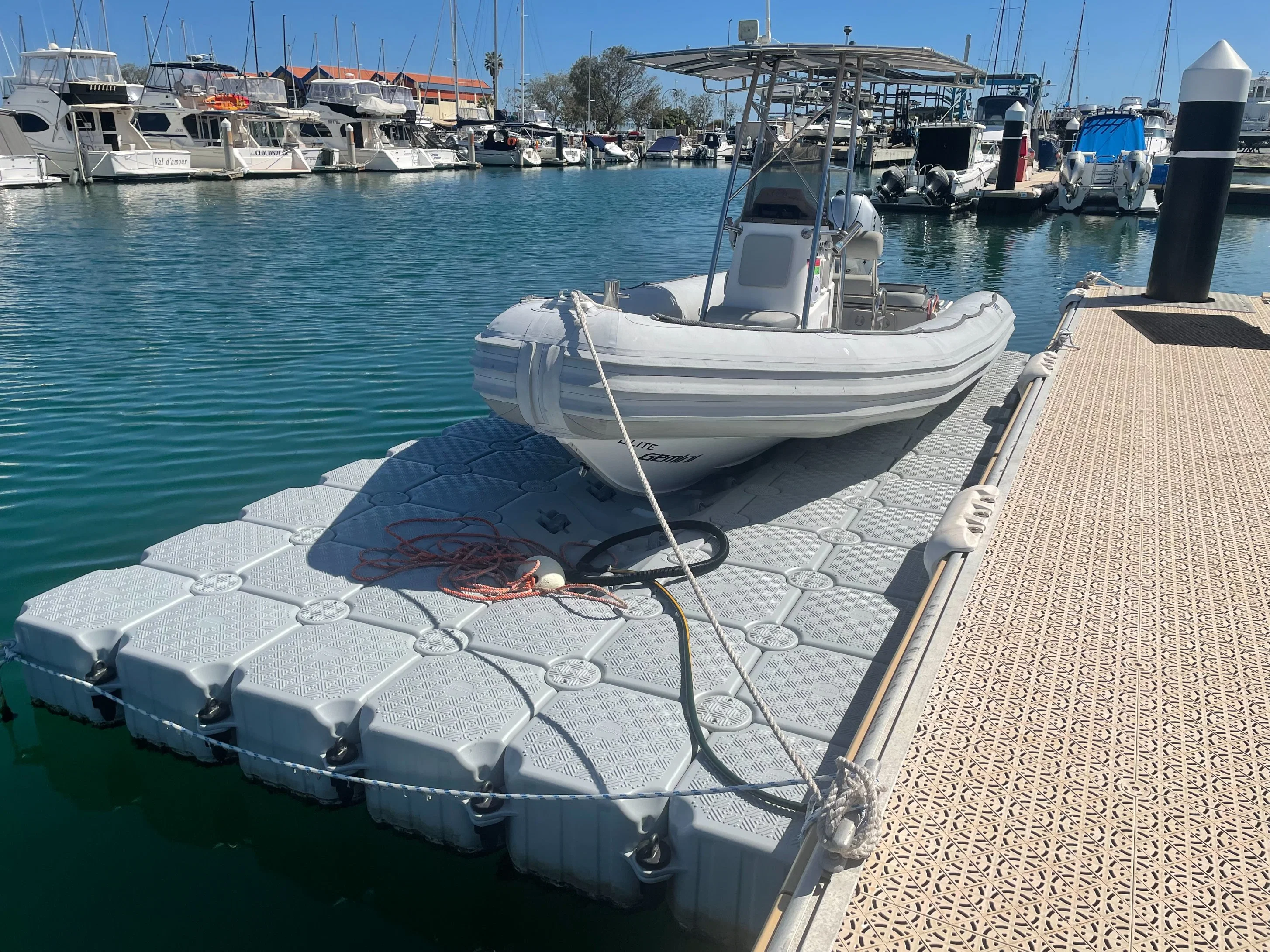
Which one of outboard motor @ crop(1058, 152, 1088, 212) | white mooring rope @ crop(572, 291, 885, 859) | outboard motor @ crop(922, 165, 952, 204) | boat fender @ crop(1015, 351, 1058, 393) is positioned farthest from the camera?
outboard motor @ crop(922, 165, 952, 204)

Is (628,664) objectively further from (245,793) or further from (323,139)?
(323,139)

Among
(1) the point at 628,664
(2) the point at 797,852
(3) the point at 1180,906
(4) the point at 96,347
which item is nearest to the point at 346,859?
(1) the point at 628,664

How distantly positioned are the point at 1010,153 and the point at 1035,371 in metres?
28.0

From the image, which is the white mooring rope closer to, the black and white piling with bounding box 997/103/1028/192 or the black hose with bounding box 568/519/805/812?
the black hose with bounding box 568/519/805/812

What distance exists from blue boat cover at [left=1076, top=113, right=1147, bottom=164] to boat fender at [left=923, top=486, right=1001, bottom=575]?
3330 cm

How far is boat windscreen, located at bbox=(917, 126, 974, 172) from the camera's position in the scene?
32.2 m

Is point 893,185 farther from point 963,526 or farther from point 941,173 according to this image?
point 963,526

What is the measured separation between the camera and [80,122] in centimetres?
3288

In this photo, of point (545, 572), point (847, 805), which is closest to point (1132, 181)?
point (545, 572)

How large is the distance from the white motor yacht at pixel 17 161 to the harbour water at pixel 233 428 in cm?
941

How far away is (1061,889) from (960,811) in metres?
0.27

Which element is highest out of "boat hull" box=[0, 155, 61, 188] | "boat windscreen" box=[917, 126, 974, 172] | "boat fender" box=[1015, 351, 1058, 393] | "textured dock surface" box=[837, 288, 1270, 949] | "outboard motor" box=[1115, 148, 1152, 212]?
"boat windscreen" box=[917, 126, 974, 172]

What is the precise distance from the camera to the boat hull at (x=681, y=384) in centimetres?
379

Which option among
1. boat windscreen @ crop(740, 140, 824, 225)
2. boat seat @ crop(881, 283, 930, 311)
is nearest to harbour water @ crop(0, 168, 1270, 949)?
boat windscreen @ crop(740, 140, 824, 225)
